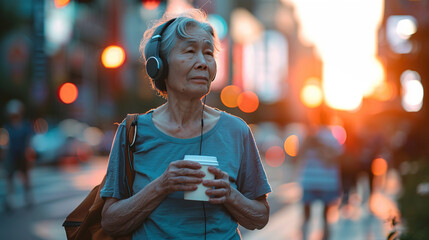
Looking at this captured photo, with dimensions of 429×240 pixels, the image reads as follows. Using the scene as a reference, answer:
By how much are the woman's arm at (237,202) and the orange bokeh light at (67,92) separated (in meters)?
18.5

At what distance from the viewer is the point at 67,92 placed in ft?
70.6

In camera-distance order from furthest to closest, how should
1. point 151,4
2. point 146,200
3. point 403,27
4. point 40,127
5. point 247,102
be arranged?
1. point 247,102
2. point 40,127
3. point 403,27
4. point 151,4
5. point 146,200

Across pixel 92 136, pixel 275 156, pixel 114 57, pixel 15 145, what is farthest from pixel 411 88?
pixel 92 136

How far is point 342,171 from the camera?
11422 mm

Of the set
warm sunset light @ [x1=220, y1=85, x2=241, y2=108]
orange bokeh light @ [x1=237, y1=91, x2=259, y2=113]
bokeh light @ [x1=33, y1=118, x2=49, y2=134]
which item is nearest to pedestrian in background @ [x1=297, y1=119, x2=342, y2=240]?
bokeh light @ [x1=33, y1=118, x2=49, y2=134]

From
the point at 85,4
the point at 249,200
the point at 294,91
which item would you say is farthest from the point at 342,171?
the point at 294,91

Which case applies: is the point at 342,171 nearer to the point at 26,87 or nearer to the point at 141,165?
the point at 141,165

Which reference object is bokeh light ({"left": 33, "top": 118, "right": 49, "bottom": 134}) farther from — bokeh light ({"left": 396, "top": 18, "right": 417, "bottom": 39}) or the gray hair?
the gray hair

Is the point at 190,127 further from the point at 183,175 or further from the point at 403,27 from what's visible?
the point at 403,27

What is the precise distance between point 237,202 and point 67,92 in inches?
781

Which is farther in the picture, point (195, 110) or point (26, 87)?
point (26, 87)

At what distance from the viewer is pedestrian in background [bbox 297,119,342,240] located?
8.34 meters

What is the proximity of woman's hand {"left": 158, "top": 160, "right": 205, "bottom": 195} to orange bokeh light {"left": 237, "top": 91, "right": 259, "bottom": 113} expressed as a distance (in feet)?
245

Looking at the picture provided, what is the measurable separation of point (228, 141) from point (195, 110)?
203mm
